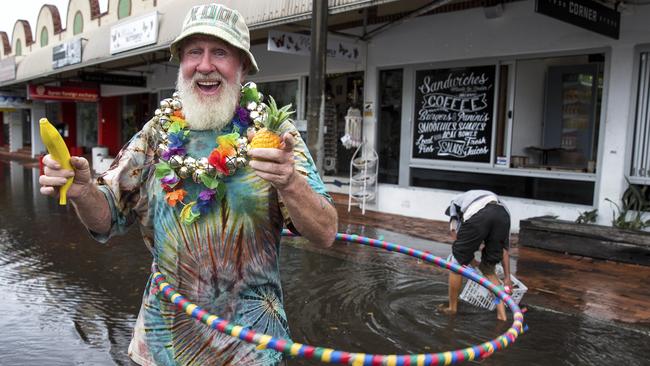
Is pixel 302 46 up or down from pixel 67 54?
down

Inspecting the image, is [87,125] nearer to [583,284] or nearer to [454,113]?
[454,113]

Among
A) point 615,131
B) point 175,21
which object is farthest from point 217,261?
point 175,21

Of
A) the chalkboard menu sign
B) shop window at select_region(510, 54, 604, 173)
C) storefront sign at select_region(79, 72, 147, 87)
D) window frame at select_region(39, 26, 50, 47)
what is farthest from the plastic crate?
window frame at select_region(39, 26, 50, 47)

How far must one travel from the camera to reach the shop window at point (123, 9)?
20.1 m

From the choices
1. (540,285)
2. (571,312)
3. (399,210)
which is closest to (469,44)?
(399,210)

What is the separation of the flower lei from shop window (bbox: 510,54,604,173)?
850 centimetres

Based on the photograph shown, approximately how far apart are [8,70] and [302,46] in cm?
A: 2105

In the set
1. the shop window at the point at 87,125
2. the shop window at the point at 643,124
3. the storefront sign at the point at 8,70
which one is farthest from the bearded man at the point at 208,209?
the shop window at the point at 87,125

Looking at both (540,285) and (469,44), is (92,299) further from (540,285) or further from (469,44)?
(469,44)

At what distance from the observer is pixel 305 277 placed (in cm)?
648

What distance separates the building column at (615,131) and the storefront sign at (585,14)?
48cm

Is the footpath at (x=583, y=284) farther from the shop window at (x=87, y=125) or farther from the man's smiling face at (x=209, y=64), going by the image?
the shop window at (x=87, y=125)

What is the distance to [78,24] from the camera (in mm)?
24891

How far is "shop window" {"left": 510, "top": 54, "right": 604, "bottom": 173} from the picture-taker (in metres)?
10.1
